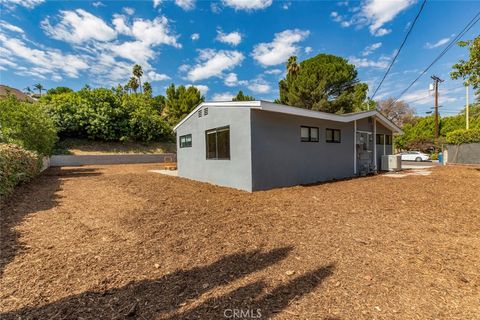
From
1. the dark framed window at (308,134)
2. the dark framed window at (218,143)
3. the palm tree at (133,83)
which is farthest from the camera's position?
the palm tree at (133,83)

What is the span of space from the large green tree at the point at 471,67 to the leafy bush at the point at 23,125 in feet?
65.6

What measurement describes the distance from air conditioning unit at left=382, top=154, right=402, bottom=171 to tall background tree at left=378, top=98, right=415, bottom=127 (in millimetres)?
32351

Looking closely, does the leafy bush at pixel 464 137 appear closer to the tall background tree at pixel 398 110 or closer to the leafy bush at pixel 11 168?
the tall background tree at pixel 398 110

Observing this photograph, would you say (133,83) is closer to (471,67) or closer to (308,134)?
(308,134)

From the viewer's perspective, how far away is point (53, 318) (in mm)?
1973

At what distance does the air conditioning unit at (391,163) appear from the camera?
512 inches

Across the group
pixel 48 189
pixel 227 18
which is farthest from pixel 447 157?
pixel 48 189

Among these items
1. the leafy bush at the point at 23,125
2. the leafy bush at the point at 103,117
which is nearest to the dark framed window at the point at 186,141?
the leafy bush at the point at 23,125

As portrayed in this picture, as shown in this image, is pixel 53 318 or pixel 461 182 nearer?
pixel 53 318

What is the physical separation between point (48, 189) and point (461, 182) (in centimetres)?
1514

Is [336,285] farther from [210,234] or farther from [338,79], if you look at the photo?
[338,79]

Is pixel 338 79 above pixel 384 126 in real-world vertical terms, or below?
above

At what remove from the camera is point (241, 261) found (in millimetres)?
2947

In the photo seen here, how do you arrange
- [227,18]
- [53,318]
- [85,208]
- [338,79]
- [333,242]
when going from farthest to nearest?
[338,79], [227,18], [85,208], [333,242], [53,318]
